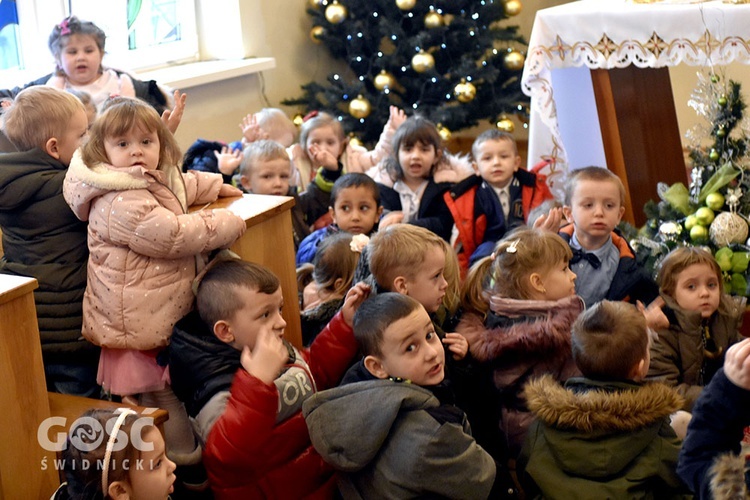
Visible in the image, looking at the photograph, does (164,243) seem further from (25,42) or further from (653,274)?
(25,42)

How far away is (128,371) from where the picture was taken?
261cm

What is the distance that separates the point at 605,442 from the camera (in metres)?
2.29

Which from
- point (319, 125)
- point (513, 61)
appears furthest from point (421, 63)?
point (319, 125)

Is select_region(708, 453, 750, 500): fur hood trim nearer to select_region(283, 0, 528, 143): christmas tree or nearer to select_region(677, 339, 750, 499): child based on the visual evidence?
select_region(677, 339, 750, 499): child

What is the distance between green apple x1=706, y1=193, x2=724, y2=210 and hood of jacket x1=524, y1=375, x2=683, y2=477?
1.49 m

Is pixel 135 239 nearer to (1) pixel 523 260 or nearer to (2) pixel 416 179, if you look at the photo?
(1) pixel 523 260

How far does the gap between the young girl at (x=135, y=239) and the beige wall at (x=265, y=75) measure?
115 inches

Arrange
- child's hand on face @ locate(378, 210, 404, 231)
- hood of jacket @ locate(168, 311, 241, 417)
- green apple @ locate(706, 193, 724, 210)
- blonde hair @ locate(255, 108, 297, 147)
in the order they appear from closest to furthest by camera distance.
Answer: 1. hood of jacket @ locate(168, 311, 241, 417)
2. green apple @ locate(706, 193, 724, 210)
3. child's hand on face @ locate(378, 210, 404, 231)
4. blonde hair @ locate(255, 108, 297, 147)

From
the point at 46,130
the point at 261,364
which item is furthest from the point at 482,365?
the point at 46,130

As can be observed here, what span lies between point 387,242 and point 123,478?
1.12 metres

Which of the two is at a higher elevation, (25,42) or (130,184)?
(25,42)

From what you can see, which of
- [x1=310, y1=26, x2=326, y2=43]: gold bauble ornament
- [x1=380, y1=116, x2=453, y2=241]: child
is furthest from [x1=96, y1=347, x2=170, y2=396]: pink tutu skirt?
[x1=310, y1=26, x2=326, y2=43]: gold bauble ornament

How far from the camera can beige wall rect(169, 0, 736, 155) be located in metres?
5.59

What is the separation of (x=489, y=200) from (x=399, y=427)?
6.15ft
